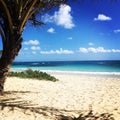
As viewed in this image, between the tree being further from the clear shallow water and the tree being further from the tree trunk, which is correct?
the clear shallow water

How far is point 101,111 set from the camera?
313 inches

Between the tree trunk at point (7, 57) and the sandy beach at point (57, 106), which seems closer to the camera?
the sandy beach at point (57, 106)

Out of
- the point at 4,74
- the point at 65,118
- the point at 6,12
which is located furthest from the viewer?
the point at 4,74

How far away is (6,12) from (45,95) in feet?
10.5

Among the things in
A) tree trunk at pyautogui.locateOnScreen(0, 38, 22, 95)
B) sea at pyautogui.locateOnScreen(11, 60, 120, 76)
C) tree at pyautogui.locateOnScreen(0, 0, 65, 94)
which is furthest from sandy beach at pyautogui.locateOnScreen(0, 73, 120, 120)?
sea at pyautogui.locateOnScreen(11, 60, 120, 76)

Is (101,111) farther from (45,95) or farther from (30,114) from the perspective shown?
(45,95)

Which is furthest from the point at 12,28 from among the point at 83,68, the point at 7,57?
the point at 83,68

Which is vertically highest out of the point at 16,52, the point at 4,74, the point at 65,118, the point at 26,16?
the point at 26,16

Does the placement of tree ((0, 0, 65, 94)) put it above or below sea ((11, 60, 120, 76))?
above

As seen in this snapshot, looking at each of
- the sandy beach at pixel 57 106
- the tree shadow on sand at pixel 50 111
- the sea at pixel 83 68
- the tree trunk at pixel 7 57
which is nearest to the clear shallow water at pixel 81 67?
the sea at pixel 83 68

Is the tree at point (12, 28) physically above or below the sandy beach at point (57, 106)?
above

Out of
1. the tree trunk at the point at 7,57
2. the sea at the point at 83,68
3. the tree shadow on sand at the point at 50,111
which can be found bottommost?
the tree shadow on sand at the point at 50,111

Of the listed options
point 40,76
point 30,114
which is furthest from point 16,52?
point 40,76

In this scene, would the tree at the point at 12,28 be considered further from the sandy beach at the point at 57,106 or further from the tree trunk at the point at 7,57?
the sandy beach at the point at 57,106
